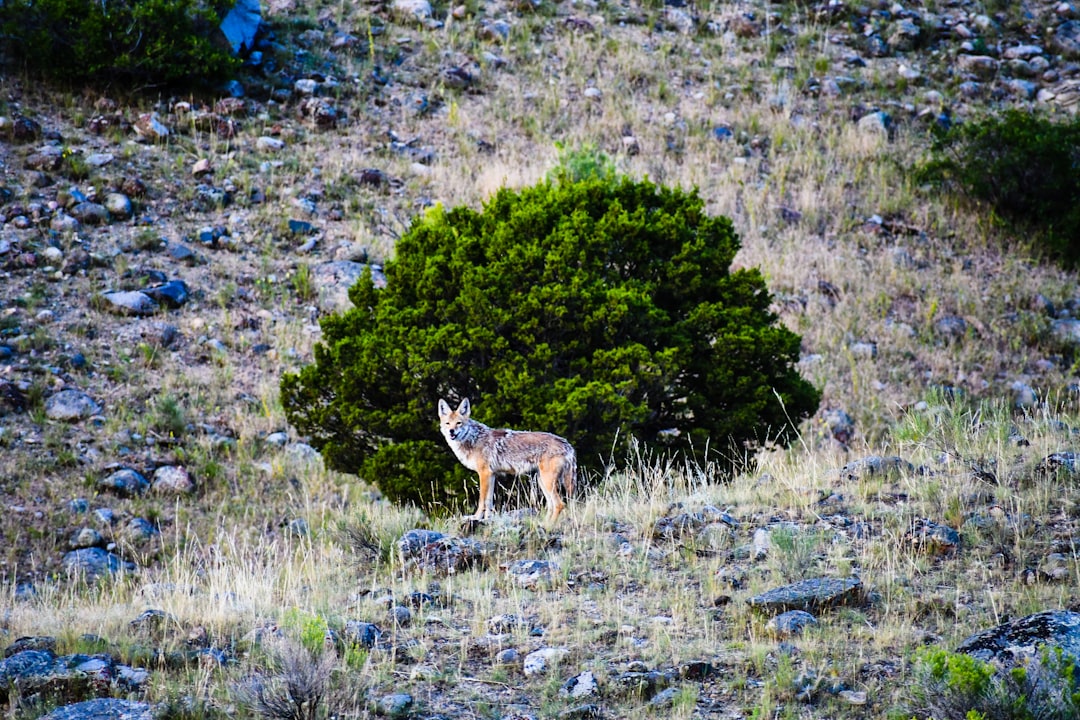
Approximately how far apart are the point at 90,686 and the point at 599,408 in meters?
5.15

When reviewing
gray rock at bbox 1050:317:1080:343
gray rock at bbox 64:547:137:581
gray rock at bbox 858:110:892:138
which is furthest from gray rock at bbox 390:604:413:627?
gray rock at bbox 858:110:892:138

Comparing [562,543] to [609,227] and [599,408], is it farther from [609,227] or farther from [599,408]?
[609,227]

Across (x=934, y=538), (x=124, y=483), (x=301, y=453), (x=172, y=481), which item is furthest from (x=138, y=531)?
(x=934, y=538)

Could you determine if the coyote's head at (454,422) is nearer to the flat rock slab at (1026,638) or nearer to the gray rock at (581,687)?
the gray rock at (581,687)

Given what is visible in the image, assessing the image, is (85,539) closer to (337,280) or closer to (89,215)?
(337,280)

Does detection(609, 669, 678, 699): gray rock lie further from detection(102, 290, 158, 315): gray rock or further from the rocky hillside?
detection(102, 290, 158, 315): gray rock

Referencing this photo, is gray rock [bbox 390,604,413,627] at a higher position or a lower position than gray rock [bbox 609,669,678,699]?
lower

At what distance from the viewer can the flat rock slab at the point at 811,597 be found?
6.23 metres

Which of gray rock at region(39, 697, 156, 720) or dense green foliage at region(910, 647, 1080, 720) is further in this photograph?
gray rock at region(39, 697, 156, 720)

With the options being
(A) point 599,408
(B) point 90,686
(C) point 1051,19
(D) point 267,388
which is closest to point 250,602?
(B) point 90,686

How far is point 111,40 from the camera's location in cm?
1902

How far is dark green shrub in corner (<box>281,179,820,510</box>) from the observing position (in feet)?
31.9

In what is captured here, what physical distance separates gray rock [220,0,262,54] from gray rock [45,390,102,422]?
892cm

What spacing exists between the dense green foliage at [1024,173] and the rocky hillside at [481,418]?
645 millimetres
